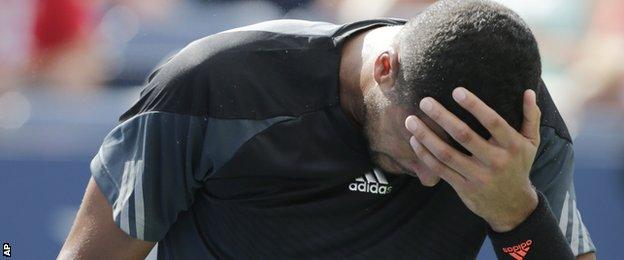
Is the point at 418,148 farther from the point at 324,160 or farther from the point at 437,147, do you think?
the point at 324,160


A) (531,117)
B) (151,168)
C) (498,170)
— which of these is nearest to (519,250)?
(498,170)

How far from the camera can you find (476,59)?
1809 mm

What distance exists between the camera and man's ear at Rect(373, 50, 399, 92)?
1953mm

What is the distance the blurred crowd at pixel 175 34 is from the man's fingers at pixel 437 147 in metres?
1.91

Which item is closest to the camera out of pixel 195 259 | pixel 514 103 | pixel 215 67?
pixel 514 103

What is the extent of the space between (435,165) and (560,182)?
17.3 inches

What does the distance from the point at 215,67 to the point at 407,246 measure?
55 cm

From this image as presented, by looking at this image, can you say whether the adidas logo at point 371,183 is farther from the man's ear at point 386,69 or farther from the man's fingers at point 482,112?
the man's fingers at point 482,112

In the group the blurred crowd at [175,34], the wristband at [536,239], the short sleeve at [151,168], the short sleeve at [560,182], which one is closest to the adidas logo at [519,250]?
the wristband at [536,239]

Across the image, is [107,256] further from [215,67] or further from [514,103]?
[514,103]

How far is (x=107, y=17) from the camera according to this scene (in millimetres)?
3812

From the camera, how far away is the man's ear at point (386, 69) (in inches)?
76.9

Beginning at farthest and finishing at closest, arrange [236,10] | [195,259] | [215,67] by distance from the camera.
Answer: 1. [236,10]
2. [195,259]
3. [215,67]

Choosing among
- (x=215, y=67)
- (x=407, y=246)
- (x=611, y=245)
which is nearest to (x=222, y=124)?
(x=215, y=67)
